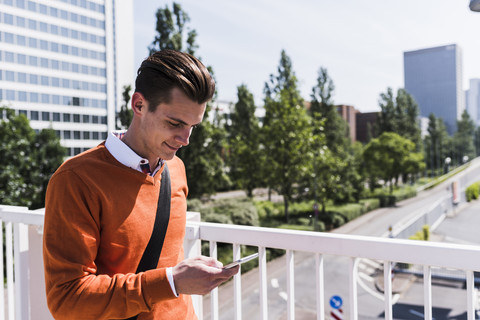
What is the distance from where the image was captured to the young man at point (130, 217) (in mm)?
589

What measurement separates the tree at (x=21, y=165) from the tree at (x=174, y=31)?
3857 millimetres

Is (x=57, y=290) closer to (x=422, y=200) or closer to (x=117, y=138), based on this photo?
(x=117, y=138)

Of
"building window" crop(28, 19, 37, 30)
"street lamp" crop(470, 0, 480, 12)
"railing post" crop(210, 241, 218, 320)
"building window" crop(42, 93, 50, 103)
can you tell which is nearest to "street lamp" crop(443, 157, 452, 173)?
"building window" crop(42, 93, 50, 103)

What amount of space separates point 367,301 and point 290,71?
38.0ft

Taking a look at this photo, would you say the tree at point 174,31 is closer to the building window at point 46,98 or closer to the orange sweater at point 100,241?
the building window at point 46,98

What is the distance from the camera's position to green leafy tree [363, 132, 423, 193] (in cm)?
2134

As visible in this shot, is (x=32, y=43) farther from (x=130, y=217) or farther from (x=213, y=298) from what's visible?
(x=130, y=217)

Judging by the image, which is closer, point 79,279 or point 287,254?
point 79,279

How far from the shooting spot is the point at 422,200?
77.6 ft

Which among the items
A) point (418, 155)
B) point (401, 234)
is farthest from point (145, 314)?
point (418, 155)

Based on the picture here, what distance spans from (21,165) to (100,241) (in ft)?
26.8

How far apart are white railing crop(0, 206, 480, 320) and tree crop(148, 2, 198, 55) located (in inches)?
358

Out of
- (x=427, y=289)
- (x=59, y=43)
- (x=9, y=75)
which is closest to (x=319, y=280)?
(x=427, y=289)

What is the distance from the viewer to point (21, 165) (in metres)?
7.65
